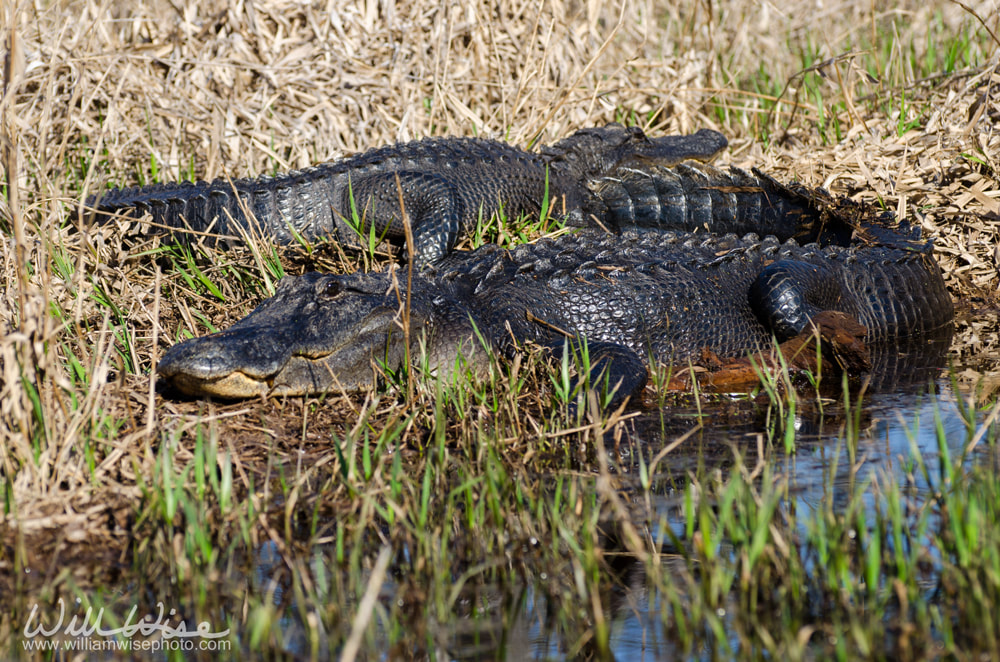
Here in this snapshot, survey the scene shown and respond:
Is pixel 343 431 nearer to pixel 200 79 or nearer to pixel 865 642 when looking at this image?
pixel 865 642

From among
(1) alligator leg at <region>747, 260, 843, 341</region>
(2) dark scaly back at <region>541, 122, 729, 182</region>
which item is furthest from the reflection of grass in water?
(1) alligator leg at <region>747, 260, 843, 341</region>

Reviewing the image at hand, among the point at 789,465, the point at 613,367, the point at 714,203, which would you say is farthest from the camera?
the point at 714,203

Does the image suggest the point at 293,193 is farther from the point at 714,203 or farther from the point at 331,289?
the point at 714,203

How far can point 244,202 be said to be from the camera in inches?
211

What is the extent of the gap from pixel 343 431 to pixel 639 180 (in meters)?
3.46

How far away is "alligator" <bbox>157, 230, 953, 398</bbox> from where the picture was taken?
3.44 m

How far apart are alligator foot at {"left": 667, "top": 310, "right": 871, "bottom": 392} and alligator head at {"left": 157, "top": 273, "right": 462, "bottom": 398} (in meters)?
1.17

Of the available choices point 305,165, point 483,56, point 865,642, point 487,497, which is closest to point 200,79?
point 305,165

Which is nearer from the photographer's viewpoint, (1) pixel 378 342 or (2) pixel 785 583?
(2) pixel 785 583

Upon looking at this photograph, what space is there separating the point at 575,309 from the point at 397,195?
1.86 metres

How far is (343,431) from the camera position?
3275 millimetres

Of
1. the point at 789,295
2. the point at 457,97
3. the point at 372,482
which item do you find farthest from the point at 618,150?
the point at 372,482

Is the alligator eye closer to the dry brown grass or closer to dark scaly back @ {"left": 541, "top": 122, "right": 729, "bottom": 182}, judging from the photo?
the dry brown grass

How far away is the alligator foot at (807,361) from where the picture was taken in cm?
394
